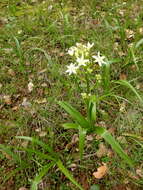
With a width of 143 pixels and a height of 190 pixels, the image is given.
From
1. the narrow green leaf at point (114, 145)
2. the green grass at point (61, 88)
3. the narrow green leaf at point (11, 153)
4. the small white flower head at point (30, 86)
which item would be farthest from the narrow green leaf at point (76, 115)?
the small white flower head at point (30, 86)

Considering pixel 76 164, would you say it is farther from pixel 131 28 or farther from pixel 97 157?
pixel 131 28

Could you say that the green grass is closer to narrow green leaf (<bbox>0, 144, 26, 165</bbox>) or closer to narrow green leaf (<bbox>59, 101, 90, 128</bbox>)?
narrow green leaf (<bbox>0, 144, 26, 165</bbox>)

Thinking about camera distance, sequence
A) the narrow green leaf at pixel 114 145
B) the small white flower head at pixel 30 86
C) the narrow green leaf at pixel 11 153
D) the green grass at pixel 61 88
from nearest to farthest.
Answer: the narrow green leaf at pixel 114 145
the narrow green leaf at pixel 11 153
the green grass at pixel 61 88
the small white flower head at pixel 30 86

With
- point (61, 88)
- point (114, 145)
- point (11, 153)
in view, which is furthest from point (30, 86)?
point (114, 145)

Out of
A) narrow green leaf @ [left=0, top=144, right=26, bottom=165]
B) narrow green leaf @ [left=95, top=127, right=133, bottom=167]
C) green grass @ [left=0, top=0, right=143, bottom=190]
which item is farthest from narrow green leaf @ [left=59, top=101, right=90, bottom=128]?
narrow green leaf @ [left=0, top=144, right=26, bottom=165]

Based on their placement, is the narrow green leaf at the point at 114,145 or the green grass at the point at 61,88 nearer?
the narrow green leaf at the point at 114,145

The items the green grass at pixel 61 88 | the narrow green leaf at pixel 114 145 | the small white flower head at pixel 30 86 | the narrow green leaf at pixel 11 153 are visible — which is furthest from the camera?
the small white flower head at pixel 30 86

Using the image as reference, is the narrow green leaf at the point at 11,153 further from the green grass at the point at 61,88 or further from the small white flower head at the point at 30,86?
the small white flower head at the point at 30,86

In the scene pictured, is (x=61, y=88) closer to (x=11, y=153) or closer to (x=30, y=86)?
(x=30, y=86)
